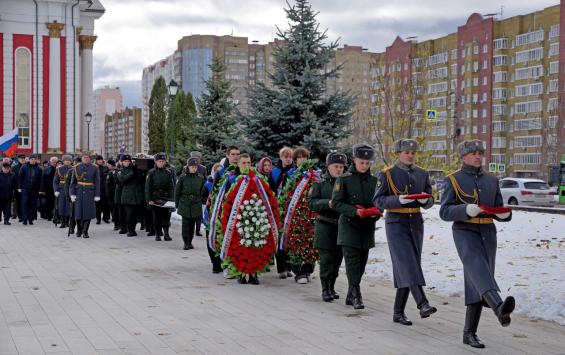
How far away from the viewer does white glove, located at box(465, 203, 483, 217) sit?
705cm

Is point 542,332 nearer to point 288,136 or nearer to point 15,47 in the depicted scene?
point 288,136

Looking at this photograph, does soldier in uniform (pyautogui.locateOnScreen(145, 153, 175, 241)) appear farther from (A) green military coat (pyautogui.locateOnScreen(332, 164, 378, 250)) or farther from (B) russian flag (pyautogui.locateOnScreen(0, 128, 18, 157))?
(B) russian flag (pyautogui.locateOnScreen(0, 128, 18, 157))

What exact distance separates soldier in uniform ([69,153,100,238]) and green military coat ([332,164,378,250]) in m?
10.8

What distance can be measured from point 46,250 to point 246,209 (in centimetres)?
632

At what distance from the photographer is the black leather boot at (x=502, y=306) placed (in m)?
6.83

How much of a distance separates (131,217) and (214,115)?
1344 cm

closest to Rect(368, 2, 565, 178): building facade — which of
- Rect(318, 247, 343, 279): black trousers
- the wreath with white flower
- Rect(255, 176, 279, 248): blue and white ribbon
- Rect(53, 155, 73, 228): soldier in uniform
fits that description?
Rect(53, 155, 73, 228): soldier in uniform

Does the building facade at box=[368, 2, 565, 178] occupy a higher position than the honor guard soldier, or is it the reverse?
the building facade at box=[368, 2, 565, 178]

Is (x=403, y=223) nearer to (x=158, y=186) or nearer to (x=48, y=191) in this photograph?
(x=158, y=186)

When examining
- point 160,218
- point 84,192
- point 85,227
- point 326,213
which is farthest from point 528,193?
point 326,213

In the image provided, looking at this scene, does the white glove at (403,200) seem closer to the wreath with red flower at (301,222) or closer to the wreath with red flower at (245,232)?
the wreath with red flower at (301,222)

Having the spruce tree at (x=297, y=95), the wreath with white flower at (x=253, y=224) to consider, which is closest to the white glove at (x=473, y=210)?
the wreath with white flower at (x=253, y=224)

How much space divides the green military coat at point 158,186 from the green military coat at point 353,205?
30.9 ft

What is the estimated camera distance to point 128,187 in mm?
19766
